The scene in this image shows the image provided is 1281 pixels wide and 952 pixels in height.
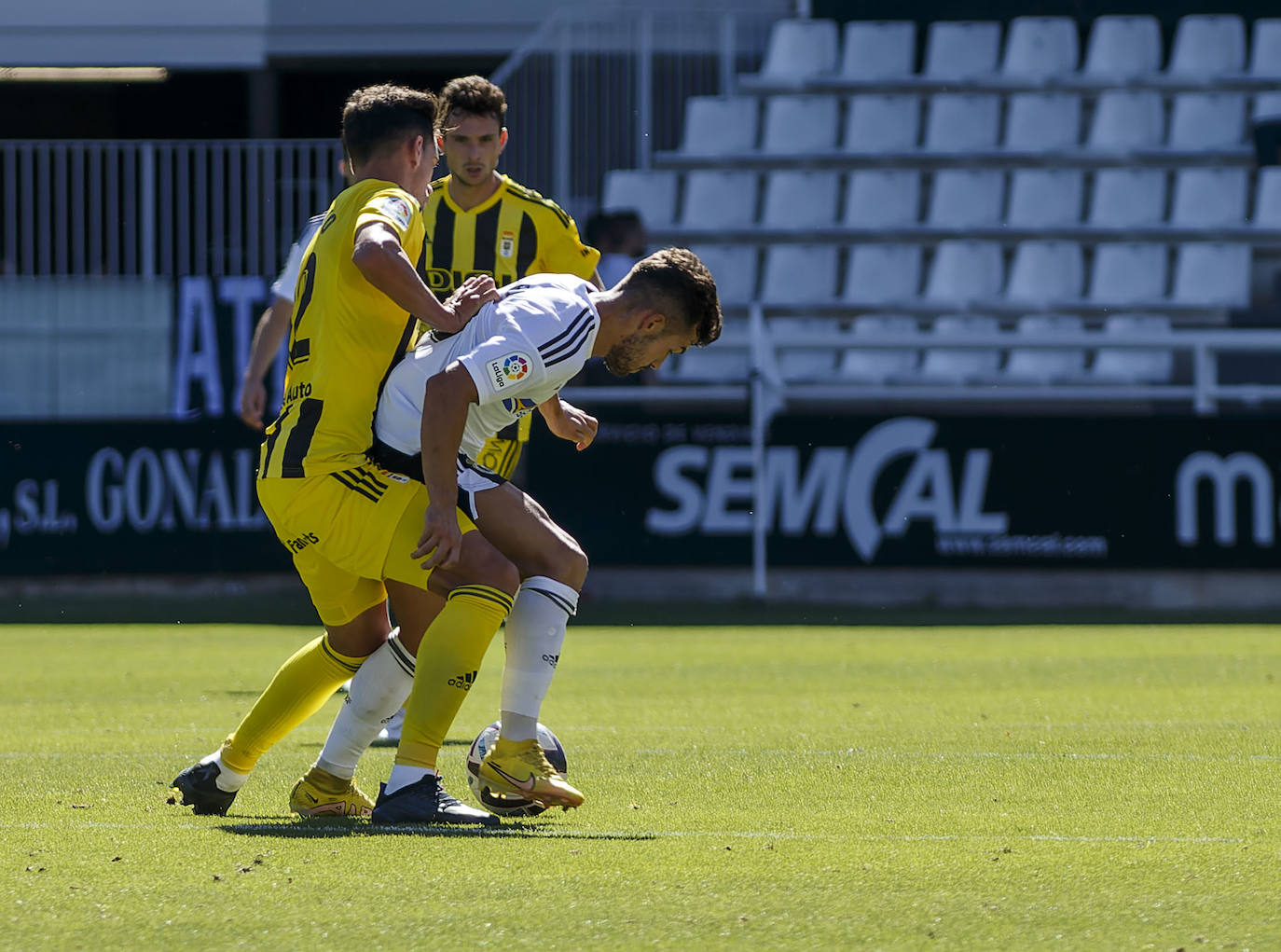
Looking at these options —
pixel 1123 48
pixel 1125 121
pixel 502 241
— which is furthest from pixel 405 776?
pixel 1123 48

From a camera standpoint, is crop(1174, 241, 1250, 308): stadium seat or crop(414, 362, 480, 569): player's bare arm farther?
crop(1174, 241, 1250, 308): stadium seat

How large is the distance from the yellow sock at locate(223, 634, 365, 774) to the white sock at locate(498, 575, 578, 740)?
0.41 meters

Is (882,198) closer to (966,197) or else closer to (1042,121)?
(966,197)

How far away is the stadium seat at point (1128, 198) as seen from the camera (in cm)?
1686

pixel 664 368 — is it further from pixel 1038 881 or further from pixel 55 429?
pixel 1038 881

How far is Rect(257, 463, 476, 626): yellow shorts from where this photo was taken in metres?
4.64

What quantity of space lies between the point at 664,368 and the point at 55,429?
470 centimetres

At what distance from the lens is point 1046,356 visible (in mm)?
15562

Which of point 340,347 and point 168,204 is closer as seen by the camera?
point 340,347

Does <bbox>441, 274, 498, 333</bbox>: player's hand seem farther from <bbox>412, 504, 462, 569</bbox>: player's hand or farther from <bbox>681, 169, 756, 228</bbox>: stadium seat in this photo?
<bbox>681, 169, 756, 228</bbox>: stadium seat

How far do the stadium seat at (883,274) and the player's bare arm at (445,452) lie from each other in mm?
12118

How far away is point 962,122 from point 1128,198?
1674 millimetres

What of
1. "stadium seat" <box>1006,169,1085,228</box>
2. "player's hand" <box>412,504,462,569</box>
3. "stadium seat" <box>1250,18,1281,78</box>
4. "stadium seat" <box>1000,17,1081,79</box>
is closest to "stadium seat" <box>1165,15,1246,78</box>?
"stadium seat" <box>1250,18,1281,78</box>

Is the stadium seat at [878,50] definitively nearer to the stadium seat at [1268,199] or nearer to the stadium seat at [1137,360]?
the stadium seat at [1268,199]
